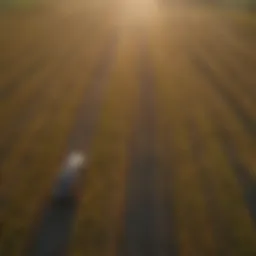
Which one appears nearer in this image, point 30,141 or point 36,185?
point 36,185

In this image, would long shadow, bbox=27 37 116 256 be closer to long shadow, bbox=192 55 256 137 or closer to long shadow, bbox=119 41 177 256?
long shadow, bbox=119 41 177 256

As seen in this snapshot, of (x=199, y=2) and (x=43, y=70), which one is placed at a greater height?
(x=43, y=70)

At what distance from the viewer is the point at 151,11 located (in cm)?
2398

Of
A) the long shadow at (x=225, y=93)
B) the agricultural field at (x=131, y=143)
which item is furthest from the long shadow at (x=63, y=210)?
the long shadow at (x=225, y=93)

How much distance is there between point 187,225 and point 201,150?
220cm

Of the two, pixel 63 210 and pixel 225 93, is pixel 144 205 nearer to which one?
pixel 63 210

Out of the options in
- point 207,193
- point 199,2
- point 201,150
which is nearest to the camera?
point 207,193

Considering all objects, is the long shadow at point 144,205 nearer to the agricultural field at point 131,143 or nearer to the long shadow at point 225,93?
the agricultural field at point 131,143

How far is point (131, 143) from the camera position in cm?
777

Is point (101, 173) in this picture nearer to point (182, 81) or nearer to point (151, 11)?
point (182, 81)

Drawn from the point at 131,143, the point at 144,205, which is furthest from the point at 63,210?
the point at 131,143

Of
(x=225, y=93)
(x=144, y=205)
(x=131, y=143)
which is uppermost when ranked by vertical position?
(x=144, y=205)

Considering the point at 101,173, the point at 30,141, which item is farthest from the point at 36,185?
the point at 30,141

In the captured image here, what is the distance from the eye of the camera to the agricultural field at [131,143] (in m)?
5.32
